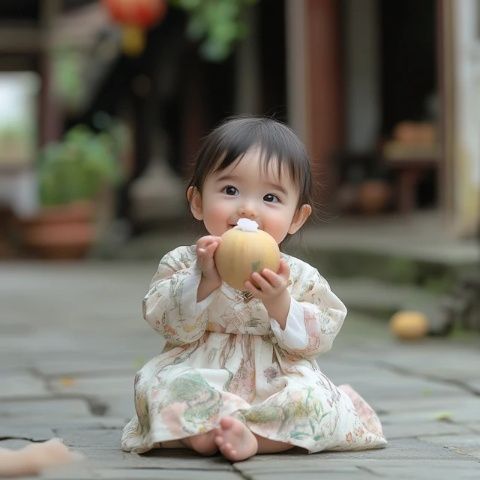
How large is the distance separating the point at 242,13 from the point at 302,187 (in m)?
11.2

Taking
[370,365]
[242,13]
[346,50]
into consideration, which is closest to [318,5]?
[346,50]

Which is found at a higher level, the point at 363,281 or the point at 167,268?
the point at 167,268

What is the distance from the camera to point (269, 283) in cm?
295

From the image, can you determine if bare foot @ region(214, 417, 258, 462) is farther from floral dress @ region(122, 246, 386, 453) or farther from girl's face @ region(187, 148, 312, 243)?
girl's face @ region(187, 148, 312, 243)

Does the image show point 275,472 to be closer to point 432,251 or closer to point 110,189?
point 432,251

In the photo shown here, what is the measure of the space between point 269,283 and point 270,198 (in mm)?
289

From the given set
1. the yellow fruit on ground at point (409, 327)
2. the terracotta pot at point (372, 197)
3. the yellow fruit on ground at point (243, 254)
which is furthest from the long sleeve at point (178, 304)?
the terracotta pot at point (372, 197)

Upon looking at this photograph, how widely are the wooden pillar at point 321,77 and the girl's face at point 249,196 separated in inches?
318

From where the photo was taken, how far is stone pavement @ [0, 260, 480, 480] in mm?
2867

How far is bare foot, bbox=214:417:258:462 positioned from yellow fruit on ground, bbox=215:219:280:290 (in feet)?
1.02

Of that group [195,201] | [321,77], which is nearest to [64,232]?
[321,77]

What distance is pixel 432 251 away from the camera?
780cm

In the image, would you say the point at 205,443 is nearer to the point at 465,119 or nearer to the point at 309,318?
the point at 309,318

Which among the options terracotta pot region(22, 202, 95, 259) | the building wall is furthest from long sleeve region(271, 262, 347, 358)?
terracotta pot region(22, 202, 95, 259)
